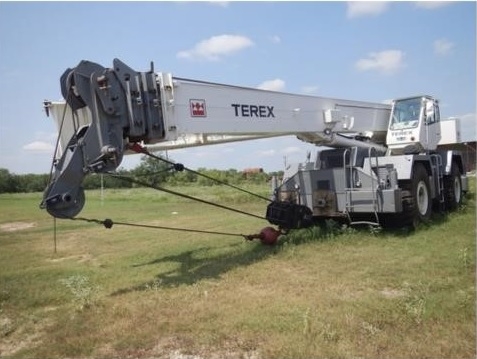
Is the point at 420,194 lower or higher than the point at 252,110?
lower

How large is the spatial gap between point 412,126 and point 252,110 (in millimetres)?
4496

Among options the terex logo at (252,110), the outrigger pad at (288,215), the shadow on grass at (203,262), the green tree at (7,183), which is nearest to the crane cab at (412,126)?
the outrigger pad at (288,215)

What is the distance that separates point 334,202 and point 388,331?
4.65 meters

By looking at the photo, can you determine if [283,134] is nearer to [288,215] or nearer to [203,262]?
[288,215]

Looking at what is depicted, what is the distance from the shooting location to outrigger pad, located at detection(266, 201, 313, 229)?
8742mm

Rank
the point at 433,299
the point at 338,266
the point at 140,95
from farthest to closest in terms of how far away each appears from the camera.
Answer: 1. the point at 338,266
2. the point at 140,95
3. the point at 433,299

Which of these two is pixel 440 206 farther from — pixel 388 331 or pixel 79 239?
pixel 79 239

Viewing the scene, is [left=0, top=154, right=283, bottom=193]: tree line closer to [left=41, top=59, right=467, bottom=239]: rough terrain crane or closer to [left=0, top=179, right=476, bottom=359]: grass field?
[left=41, top=59, right=467, bottom=239]: rough terrain crane

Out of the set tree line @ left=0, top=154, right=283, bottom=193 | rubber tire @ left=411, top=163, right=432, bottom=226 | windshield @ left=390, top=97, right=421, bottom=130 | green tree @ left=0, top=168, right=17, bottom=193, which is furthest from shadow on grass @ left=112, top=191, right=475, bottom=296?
green tree @ left=0, top=168, right=17, bottom=193

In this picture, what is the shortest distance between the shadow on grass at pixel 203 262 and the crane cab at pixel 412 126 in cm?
412

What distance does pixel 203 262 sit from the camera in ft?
24.9

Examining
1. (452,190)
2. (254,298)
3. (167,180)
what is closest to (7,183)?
(167,180)

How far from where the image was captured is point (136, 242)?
10430mm

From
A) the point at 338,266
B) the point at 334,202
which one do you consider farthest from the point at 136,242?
the point at 338,266
